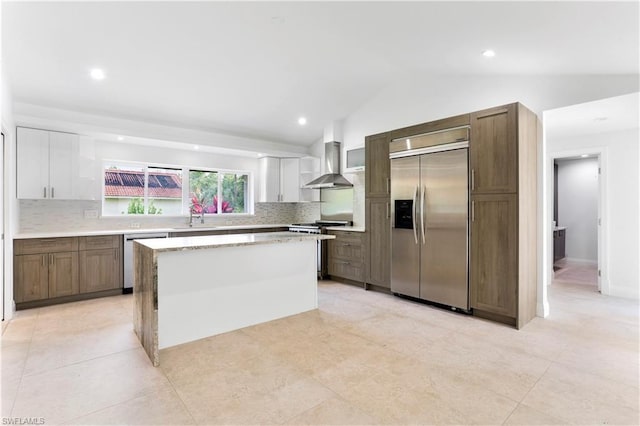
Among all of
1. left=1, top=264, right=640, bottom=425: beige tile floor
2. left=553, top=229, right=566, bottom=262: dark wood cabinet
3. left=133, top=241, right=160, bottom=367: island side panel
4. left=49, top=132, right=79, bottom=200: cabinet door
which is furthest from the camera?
left=553, top=229, right=566, bottom=262: dark wood cabinet

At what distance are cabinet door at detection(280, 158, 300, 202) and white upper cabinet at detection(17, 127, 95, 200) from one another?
3270 millimetres

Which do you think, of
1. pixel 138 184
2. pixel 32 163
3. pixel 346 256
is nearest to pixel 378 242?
pixel 346 256

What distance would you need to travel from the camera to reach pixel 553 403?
2.10m

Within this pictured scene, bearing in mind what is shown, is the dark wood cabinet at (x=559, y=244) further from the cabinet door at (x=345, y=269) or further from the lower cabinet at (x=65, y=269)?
the lower cabinet at (x=65, y=269)

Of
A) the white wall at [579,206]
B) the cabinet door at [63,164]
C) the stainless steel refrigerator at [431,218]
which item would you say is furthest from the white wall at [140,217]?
the white wall at [579,206]

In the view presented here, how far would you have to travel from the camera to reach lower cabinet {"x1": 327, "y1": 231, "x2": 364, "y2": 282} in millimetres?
5191

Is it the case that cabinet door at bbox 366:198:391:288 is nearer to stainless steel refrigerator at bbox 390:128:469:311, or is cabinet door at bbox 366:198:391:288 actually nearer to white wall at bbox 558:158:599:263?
stainless steel refrigerator at bbox 390:128:469:311

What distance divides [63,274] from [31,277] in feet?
1.03

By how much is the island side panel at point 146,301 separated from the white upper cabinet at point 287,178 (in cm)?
367

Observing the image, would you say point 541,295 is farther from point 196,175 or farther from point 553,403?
point 196,175

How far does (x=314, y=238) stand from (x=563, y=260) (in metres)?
7.07

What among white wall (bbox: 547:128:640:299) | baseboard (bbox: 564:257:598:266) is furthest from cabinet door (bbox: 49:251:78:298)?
baseboard (bbox: 564:257:598:266)

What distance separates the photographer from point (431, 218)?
4055mm

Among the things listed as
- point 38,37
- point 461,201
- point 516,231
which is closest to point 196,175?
point 38,37
